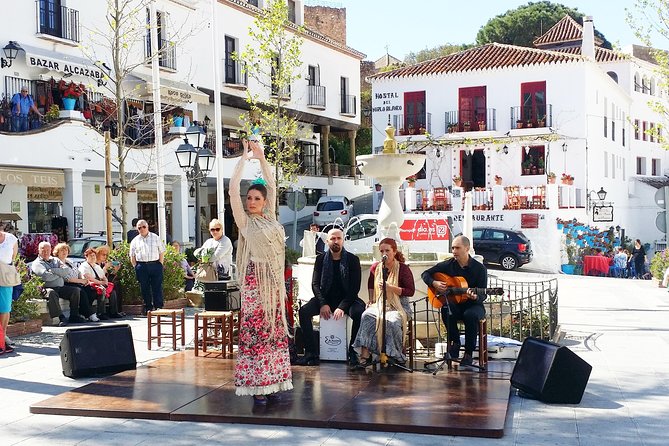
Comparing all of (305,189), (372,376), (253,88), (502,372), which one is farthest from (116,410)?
(305,189)

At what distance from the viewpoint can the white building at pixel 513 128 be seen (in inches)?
1277

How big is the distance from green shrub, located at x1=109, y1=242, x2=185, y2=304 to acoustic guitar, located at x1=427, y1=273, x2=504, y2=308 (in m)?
7.44

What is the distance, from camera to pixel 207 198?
121 feet

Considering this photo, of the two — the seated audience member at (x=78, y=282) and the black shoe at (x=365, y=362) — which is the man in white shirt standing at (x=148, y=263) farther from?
the black shoe at (x=365, y=362)

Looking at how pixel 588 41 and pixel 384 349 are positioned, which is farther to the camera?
pixel 588 41

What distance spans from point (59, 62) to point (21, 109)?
267 cm

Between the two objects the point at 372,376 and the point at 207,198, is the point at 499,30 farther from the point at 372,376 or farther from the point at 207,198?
the point at 372,376

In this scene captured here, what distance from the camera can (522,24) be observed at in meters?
59.2

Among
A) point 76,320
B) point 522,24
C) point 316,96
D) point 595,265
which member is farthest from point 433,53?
point 76,320

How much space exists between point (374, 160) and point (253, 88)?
2389 cm

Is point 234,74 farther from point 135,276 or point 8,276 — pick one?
point 8,276

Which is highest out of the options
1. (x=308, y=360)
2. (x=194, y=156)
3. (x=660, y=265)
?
(x=194, y=156)

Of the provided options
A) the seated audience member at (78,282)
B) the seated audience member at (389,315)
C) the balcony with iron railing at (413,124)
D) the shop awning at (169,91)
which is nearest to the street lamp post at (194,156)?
the seated audience member at (78,282)

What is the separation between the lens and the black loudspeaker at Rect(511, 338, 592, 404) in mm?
7445
